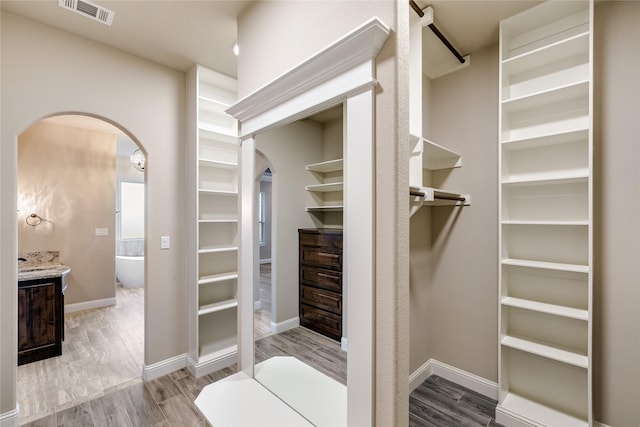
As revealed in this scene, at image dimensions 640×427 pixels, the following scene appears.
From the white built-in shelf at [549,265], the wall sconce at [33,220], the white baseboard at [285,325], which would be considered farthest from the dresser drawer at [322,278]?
the wall sconce at [33,220]

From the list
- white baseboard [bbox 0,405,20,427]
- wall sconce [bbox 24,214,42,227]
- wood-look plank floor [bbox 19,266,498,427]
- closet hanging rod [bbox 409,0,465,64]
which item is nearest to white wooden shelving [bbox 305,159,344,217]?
wood-look plank floor [bbox 19,266,498,427]

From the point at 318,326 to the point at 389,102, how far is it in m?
1.01

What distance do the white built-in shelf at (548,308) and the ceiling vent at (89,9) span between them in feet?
11.0

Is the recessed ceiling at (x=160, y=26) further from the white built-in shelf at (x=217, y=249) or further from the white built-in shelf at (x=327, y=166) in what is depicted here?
the white built-in shelf at (x=217, y=249)

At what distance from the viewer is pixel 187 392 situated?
233cm

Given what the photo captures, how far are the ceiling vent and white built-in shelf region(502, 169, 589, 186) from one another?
9.68 ft

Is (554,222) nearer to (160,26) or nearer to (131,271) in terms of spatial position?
(160,26)

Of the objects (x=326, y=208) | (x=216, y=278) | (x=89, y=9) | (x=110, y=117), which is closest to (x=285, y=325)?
(x=326, y=208)

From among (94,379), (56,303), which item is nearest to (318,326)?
(94,379)

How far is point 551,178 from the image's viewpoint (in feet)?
6.00

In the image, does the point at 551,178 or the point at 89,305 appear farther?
the point at 89,305

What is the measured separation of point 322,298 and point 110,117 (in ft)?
7.50

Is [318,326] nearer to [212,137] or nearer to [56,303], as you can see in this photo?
[212,137]

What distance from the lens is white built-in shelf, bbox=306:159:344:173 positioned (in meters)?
1.16
